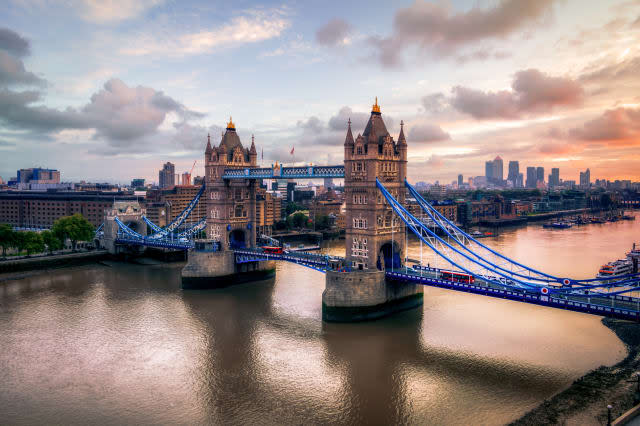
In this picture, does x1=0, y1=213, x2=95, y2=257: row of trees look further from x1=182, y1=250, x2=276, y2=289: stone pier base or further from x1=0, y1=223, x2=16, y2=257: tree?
x1=182, y1=250, x2=276, y2=289: stone pier base

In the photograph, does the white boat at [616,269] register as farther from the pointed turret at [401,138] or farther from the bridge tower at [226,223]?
the bridge tower at [226,223]

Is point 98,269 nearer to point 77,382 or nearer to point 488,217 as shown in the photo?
point 77,382

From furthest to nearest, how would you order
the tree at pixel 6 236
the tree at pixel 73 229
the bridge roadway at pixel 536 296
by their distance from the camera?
1. the tree at pixel 73 229
2. the tree at pixel 6 236
3. the bridge roadway at pixel 536 296

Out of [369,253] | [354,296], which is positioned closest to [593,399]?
[354,296]

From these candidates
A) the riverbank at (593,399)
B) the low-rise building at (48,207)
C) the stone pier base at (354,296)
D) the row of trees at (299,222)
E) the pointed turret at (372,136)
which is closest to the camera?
the riverbank at (593,399)

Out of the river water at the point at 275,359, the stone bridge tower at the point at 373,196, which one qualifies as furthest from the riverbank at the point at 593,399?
the stone bridge tower at the point at 373,196

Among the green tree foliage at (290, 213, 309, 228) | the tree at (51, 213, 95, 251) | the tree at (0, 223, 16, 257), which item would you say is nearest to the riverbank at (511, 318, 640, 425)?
the tree at (0, 223, 16, 257)

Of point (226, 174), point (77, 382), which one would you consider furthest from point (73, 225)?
point (77, 382)
